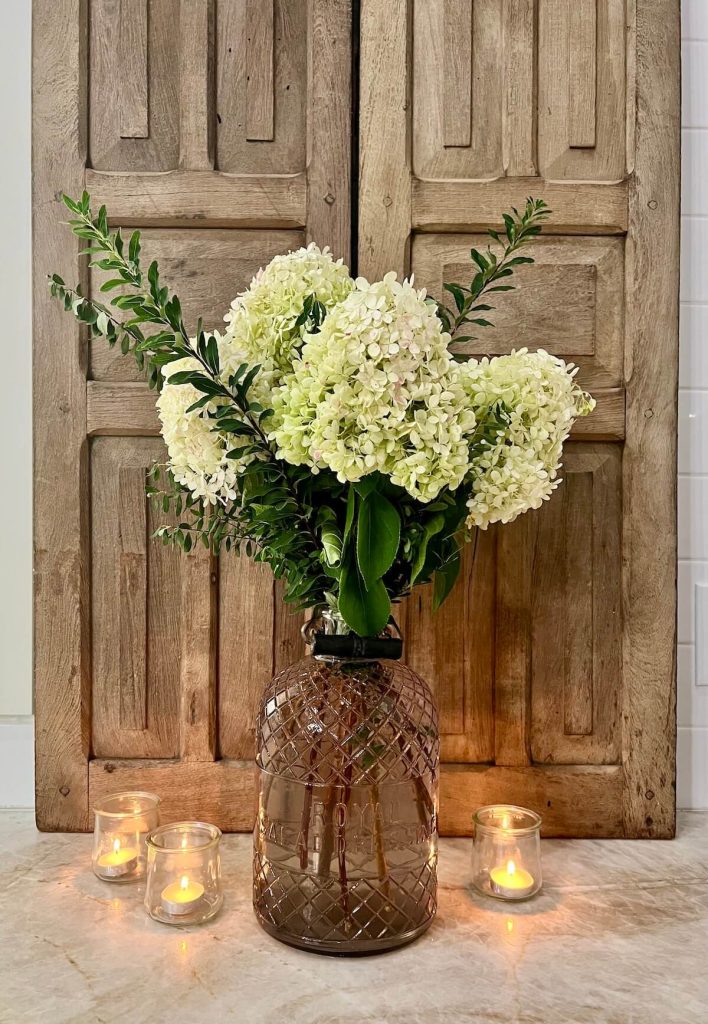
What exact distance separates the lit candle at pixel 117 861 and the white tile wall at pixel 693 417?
76 cm

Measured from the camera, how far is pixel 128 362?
108cm

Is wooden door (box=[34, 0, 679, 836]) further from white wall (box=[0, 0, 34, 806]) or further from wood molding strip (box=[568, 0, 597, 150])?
white wall (box=[0, 0, 34, 806])

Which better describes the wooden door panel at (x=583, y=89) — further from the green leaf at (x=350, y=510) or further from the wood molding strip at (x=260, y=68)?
the green leaf at (x=350, y=510)

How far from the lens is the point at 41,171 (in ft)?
3.52

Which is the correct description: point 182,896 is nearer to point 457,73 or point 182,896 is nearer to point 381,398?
point 381,398

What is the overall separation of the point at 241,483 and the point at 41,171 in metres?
0.57

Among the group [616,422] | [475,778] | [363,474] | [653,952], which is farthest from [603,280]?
[653,952]

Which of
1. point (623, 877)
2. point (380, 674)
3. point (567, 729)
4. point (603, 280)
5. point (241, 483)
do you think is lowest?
point (623, 877)

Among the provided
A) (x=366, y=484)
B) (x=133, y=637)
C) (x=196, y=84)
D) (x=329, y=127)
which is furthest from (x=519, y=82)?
(x=133, y=637)

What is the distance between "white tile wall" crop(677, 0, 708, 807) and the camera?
A: 3.80 feet

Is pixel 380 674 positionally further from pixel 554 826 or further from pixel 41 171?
pixel 41 171

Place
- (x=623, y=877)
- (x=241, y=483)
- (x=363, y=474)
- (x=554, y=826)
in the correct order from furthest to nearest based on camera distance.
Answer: (x=554, y=826)
(x=623, y=877)
(x=241, y=483)
(x=363, y=474)

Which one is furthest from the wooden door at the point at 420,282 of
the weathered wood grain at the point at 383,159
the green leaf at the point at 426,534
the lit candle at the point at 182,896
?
the green leaf at the point at 426,534

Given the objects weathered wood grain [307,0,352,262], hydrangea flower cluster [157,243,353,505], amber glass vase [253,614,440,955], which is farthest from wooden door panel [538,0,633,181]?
amber glass vase [253,614,440,955]
